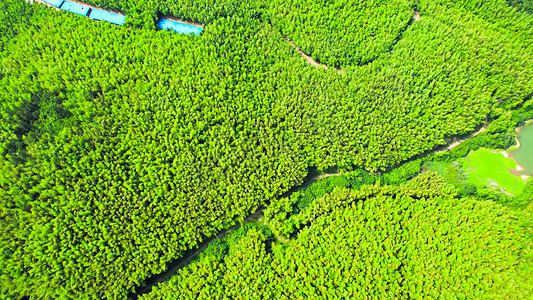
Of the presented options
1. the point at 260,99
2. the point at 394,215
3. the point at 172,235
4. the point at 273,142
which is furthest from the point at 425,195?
the point at 172,235

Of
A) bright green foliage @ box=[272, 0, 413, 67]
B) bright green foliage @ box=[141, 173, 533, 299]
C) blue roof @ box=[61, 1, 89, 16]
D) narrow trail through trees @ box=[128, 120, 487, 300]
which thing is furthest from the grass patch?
blue roof @ box=[61, 1, 89, 16]

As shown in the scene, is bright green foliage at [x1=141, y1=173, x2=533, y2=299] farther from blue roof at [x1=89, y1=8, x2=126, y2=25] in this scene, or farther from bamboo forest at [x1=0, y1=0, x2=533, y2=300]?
blue roof at [x1=89, y1=8, x2=126, y2=25]

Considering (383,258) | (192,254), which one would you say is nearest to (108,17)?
(192,254)

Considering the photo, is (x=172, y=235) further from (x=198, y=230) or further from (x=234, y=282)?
(x=234, y=282)

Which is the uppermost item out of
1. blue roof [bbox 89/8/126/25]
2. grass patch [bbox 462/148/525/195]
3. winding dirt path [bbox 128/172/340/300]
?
blue roof [bbox 89/8/126/25]

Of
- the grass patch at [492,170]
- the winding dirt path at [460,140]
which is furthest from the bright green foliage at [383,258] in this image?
the winding dirt path at [460,140]

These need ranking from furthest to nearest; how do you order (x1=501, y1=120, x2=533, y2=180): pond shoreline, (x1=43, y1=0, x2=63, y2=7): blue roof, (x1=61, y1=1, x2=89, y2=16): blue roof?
(x1=43, y1=0, x2=63, y2=7): blue roof, (x1=61, y1=1, x2=89, y2=16): blue roof, (x1=501, y1=120, x2=533, y2=180): pond shoreline

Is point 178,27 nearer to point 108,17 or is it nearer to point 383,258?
point 108,17
